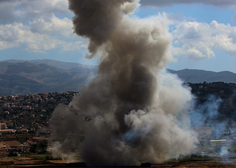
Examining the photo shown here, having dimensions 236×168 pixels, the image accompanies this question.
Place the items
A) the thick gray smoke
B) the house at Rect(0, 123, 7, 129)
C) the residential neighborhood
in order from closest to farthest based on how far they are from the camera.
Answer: the thick gray smoke, the residential neighborhood, the house at Rect(0, 123, 7, 129)

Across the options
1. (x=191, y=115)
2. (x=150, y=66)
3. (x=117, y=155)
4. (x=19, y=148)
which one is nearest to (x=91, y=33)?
(x=150, y=66)

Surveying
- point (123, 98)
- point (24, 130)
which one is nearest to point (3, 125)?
point (24, 130)

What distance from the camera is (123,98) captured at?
205ft

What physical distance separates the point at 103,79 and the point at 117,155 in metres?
15.6

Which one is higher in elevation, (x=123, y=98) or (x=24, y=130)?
(x=123, y=98)

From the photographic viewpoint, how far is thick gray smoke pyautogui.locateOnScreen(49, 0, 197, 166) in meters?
58.5

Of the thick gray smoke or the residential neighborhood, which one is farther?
the residential neighborhood

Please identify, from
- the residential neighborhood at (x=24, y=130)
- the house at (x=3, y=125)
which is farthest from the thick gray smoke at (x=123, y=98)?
the house at (x=3, y=125)

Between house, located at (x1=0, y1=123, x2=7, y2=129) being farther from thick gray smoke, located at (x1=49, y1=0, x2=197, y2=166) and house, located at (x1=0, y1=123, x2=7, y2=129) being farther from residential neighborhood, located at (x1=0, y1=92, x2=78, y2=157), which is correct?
thick gray smoke, located at (x1=49, y1=0, x2=197, y2=166)

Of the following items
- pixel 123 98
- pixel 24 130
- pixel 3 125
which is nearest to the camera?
pixel 123 98

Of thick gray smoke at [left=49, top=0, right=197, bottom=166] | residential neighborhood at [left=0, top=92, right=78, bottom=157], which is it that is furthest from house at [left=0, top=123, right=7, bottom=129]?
thick gray smoke at [left=49, top=0, right=197, bottom=166]

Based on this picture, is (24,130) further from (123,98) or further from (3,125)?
(123,98)

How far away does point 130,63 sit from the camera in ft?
209

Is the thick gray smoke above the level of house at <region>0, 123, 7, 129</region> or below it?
above
